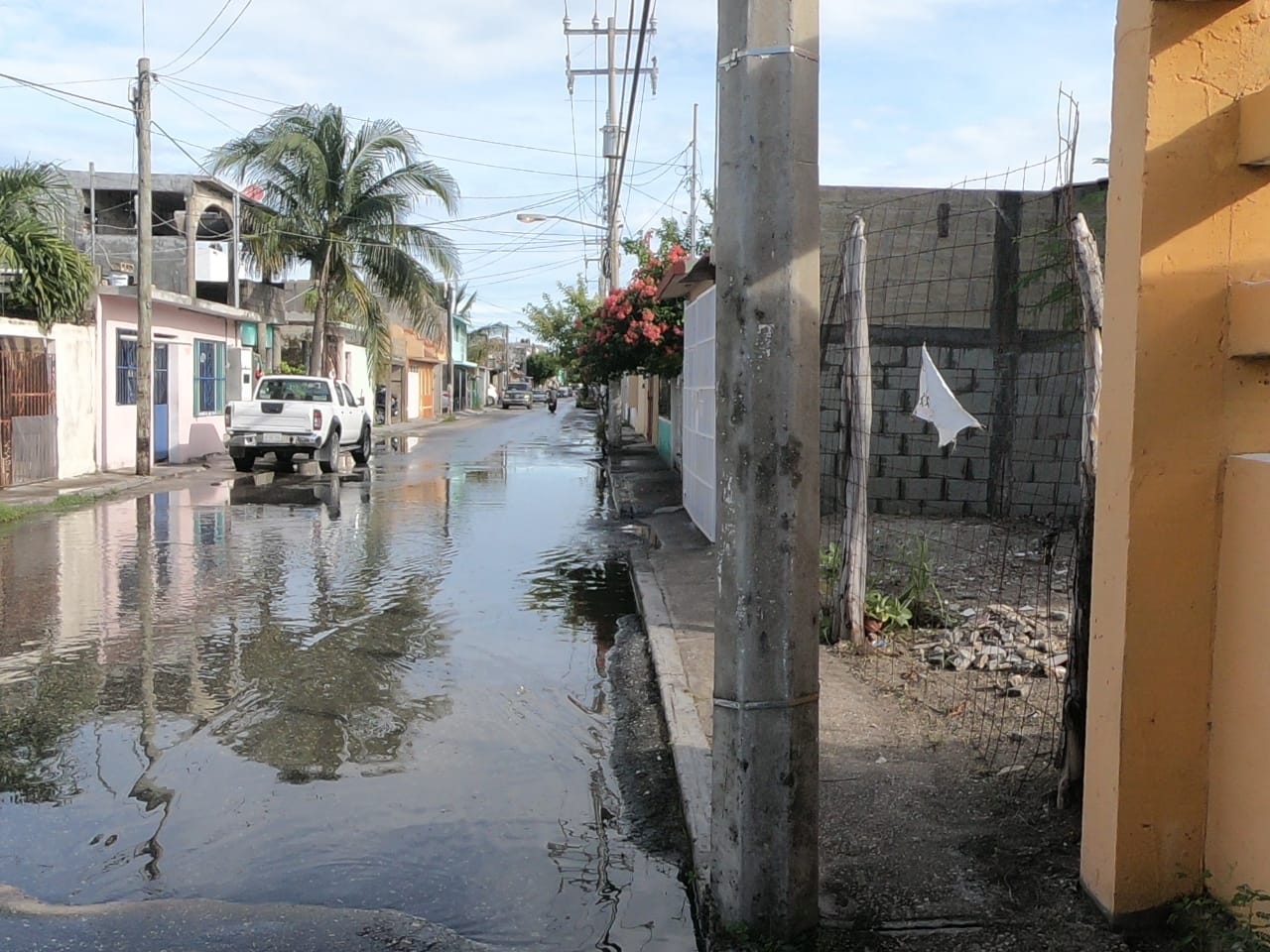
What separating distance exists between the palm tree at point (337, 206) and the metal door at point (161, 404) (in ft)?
16.1

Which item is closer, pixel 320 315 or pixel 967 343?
pixel 967 343

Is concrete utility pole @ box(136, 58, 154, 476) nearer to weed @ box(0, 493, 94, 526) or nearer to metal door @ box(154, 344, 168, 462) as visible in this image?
weed @ box(0, 493, 94, 526)

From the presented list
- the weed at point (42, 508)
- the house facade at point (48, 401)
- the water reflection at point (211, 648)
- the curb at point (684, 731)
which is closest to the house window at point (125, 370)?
the house facade at point (48, 401)

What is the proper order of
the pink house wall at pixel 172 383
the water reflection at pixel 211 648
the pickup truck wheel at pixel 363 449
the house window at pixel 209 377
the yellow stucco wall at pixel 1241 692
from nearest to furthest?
the yellow stucco wall at pixel 1241 692
the water reflection at pixel 211 648
the pink house wall at pixel 172 383
the pickup truck wheel at pixel 363 449
the house window at pixel 209 377

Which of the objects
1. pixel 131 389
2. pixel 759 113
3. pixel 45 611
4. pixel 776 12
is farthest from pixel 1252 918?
pixel 131 389

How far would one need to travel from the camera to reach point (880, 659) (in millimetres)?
7621

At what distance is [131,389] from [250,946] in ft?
70.5

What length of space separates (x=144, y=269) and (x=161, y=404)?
16.1ft

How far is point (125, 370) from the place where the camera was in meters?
23.4

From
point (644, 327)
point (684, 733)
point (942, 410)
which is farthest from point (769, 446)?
point (644, 327)

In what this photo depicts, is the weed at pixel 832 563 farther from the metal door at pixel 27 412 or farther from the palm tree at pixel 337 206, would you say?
the palm tree at pixel 337 206

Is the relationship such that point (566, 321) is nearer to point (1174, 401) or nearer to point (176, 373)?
point (176, 373)

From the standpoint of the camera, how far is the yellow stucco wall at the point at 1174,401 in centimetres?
371

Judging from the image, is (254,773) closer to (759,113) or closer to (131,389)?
(759,113)
